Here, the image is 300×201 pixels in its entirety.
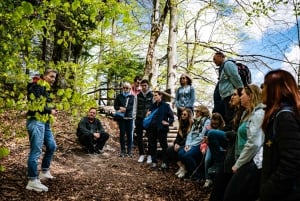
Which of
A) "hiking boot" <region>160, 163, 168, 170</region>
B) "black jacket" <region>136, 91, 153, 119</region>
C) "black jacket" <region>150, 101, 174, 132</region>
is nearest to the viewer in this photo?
"hiking boot" <region>160, 163, 168, 170</region>

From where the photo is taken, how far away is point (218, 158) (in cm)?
558

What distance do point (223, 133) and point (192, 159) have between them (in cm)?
120

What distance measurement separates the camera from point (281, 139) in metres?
2.11

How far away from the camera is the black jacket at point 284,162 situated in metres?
2.07

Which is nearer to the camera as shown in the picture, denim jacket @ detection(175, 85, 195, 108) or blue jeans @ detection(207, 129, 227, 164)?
blue jeans @ detection(207, 129, 227, 164)

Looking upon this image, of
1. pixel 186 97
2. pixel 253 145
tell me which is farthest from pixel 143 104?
pixel 253 145

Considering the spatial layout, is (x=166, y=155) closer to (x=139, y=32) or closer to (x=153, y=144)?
(x=153, y=144)

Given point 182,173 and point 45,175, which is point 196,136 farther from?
point 45,175

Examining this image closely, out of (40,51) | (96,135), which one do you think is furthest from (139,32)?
(96,135)

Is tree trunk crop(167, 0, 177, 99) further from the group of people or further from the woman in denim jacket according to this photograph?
the woman in denim jacket

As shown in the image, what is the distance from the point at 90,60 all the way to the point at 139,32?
3.51 meters

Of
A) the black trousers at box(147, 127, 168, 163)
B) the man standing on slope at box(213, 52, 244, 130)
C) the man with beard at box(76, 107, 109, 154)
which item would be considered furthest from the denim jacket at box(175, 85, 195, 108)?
the man with beard at box(76, 107, 109, 154)

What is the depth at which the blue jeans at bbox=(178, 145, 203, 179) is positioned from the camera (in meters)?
6.41

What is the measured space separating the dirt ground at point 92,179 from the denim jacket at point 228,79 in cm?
179
